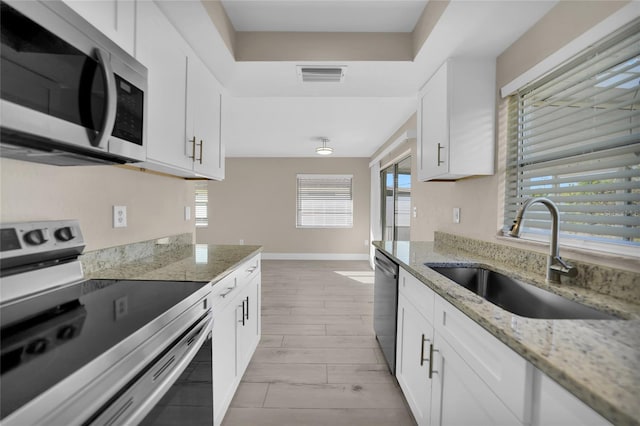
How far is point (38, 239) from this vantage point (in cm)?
107

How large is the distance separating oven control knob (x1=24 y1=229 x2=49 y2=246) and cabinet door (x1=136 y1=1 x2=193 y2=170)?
50 centimetres

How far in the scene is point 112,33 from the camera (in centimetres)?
111

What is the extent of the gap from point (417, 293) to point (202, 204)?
6.21m

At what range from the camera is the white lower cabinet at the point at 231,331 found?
143 centimetres

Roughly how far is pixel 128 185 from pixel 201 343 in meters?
1.11

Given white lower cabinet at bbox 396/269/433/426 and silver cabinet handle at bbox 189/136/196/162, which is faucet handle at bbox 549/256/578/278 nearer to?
white lower cabinet at bbox 396/269/433/426

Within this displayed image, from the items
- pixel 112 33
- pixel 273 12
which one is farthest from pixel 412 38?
pixel 112 33

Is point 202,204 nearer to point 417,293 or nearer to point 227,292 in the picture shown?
point 227,292

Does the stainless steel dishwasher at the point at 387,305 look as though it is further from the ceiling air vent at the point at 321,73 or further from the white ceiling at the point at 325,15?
the white ceiling at the point at 325,15

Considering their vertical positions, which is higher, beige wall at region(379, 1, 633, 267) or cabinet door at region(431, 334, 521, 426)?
beige wall at region(379, 1, 633, 267)

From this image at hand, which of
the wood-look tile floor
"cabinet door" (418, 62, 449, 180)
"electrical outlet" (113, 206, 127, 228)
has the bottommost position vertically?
the wood-look tile floor

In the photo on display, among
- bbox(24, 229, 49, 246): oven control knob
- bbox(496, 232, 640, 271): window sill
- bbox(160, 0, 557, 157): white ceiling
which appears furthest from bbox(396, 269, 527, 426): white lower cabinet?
bbox(24, 229, 49, 246): oven control knob

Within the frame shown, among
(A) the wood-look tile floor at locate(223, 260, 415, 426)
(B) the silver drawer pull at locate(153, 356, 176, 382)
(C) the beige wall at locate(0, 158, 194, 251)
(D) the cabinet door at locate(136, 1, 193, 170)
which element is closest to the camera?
(B) the silver drawer pull at locate(153, 356, 176, 382)

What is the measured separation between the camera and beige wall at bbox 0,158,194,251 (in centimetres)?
107
